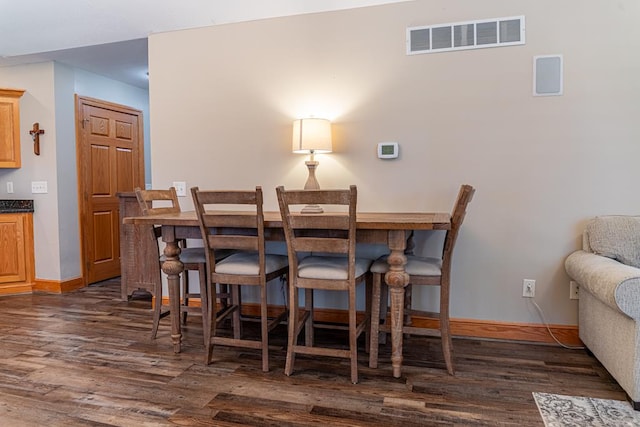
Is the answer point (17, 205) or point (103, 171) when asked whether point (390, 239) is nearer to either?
point (103, 171)

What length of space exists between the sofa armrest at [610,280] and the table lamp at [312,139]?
1575 millimetres

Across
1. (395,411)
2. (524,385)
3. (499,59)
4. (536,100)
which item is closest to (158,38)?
(499,59)

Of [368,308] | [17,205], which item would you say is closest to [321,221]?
[368,308]

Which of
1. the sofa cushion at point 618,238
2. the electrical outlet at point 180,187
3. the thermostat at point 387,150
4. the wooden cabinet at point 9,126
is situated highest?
the wooden cabinet at point 9,126

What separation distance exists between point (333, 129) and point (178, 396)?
6.54 feet

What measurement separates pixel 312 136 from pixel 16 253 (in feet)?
11.1

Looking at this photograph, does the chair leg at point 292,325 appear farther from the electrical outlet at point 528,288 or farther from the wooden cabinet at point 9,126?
the wooden cabinet at point 9,126

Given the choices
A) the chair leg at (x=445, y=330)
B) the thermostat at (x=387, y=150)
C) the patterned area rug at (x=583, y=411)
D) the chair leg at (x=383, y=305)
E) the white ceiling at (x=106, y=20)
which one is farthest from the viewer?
the white ceiling at (x=106, y=20)

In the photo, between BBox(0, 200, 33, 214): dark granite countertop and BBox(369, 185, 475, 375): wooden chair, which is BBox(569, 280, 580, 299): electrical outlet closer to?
BBox(369, 185, 475, 375): wooden chair

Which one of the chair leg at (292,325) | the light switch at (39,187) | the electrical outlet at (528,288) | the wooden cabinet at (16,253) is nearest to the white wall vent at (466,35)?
the electrical outlet at (528,288)

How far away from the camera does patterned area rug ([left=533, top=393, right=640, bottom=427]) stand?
6.04 feet

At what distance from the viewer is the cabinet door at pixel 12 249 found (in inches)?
164

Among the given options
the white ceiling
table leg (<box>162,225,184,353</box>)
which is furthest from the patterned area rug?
the white ceiling

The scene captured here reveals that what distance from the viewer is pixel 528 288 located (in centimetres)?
282
